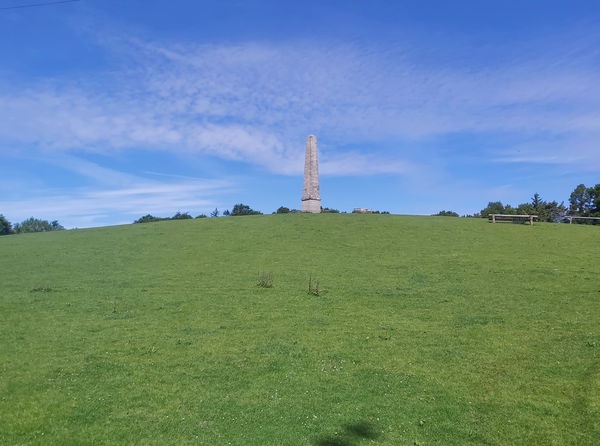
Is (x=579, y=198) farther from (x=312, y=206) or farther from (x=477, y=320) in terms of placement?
(x=477, y=320)

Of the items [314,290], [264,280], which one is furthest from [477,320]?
[264,280]

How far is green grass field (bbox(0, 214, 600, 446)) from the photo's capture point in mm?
8492

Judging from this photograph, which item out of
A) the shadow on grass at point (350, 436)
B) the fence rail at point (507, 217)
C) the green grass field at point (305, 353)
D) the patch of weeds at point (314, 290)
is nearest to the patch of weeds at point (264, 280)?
the green grass field at point (305, 353)

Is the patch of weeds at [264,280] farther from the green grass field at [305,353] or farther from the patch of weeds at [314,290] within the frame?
the patch of weeds at [314,290]

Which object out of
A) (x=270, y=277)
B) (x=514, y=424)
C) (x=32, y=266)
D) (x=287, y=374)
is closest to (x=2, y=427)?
(x=287, y=374)

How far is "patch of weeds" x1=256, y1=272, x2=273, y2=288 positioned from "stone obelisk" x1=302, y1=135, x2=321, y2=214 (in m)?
28.7

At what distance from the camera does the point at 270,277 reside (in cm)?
2345

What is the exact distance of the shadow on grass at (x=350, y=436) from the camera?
26.0 ft

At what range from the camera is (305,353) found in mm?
12336

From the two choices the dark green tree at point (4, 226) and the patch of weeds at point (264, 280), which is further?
the dark green tree at point (4, 226)

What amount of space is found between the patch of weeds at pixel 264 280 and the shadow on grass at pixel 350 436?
13015 millimetres

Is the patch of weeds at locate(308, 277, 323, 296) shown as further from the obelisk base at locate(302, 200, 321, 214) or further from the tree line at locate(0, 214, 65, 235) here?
the tree line at locate(0, 214, 65, 235)

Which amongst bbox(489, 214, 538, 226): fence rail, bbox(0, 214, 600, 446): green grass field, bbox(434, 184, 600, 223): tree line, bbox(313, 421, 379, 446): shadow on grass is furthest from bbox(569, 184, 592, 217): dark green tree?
bbox(313, 421, 379, 446): shadow on grass

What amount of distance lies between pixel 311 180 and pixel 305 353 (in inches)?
1612
